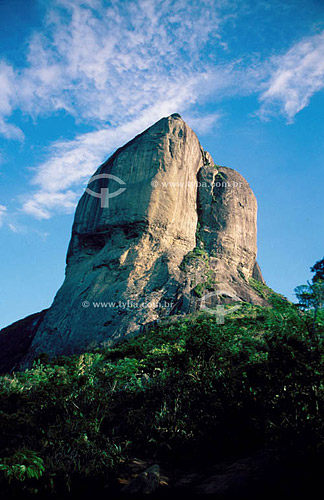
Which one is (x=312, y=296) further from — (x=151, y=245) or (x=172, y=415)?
(x=151, y=245)

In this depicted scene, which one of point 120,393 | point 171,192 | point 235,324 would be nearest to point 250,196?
point 171,192

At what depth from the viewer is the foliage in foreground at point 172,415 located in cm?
624

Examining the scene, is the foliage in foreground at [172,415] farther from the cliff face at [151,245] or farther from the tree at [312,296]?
the cliff face at [151,245]

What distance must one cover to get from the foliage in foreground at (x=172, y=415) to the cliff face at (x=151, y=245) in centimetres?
1065

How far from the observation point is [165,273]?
23.7 meters

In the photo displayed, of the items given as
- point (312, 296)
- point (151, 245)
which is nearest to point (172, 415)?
point (312, 296)

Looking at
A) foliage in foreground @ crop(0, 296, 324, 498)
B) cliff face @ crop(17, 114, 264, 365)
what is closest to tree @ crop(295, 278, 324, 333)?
foliage in foreground @ crop(0, 296, 324, 498)

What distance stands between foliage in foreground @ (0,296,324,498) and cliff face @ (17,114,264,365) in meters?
10.6

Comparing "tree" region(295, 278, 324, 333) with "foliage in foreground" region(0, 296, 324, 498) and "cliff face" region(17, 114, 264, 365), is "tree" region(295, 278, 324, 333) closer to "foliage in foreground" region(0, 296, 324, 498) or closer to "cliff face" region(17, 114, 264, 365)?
"foliage in foreground" region(0, 296, 324, 498)

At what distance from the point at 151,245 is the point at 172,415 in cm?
1718

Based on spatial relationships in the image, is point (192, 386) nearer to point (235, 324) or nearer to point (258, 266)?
point (235, 324)

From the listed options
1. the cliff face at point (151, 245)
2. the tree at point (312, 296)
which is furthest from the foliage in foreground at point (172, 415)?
the cliff face at point (151, 245)

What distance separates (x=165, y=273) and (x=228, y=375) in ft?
49.8

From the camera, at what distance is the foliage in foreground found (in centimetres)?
624
